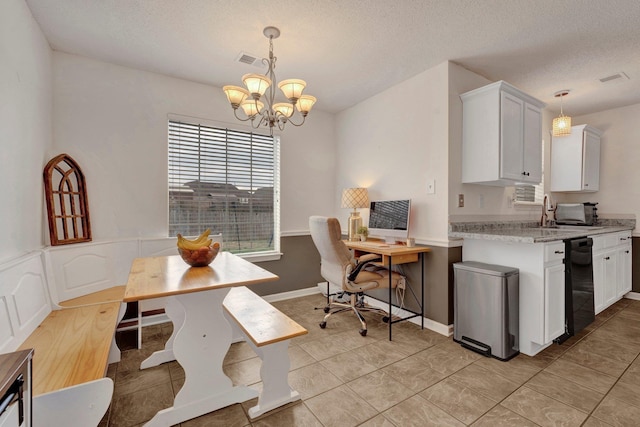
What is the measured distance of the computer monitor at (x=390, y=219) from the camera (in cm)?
304

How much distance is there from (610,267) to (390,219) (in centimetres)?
243

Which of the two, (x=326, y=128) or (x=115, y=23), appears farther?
(x=326, y=128)

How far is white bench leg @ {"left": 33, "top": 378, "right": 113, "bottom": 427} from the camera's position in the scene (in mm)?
1137

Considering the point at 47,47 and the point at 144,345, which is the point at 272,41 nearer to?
the point at 47,47

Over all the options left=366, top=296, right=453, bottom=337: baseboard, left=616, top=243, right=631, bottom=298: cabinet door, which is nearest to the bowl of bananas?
left=366, top=296, right=453, bottom=337: baseboard

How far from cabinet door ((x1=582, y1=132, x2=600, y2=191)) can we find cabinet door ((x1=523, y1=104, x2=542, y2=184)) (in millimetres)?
1356

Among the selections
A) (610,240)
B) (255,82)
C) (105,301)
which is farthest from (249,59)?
(610,240)

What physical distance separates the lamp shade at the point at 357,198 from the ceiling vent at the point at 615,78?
8.97 feet

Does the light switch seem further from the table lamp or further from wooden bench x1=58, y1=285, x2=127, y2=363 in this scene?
wooden bench x1=58, y1=285, x2=127, y2=363

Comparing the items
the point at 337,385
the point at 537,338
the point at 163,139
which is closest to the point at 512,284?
the point at 537,338

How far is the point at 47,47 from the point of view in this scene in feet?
8.07

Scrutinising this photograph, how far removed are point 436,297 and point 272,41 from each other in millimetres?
2735

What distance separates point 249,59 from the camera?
2.72 meters

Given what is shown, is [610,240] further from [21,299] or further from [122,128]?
[122,128]
